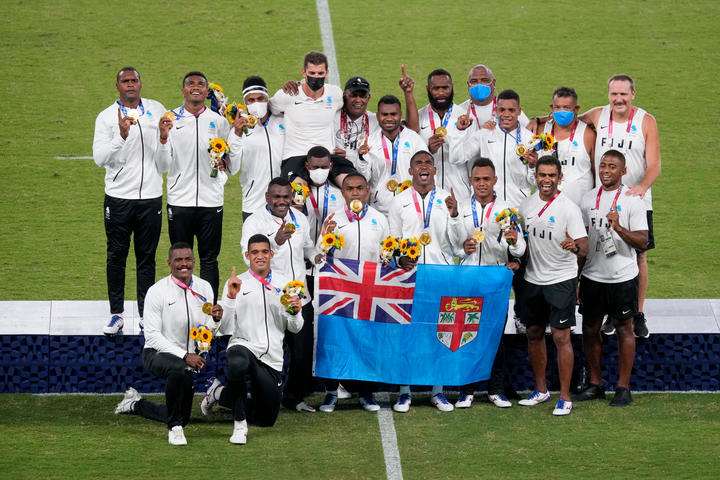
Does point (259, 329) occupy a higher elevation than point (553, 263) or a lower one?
lower

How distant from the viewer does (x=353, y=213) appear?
394 inches

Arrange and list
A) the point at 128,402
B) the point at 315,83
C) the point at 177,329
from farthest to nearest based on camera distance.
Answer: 1. the point at 315,83
2. the point at 128,402
3. the point at 177,329

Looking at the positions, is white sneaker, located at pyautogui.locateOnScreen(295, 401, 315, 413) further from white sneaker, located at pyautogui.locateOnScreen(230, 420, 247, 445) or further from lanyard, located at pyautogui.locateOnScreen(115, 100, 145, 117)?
lanyard, located at pyautogui.locateOnScreen(115, 100, 145, 117)

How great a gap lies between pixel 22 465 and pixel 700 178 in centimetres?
882

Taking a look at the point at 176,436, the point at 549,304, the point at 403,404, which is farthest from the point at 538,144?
the point at 176,436

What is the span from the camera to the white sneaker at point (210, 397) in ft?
32.2

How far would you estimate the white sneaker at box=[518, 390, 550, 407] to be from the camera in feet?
33.1

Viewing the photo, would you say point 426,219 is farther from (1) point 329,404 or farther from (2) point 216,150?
(2) point 216,150

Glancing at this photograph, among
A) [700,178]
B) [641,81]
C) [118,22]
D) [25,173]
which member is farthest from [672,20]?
[25,173]

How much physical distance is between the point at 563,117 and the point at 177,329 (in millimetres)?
3389

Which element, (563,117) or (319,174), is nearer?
(319,174)

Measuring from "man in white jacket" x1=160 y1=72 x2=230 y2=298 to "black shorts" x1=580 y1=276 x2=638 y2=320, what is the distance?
113 inches

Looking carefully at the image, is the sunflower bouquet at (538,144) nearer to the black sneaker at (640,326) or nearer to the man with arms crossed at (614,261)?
the man with arms crossed at (614,261)

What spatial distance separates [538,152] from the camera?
10336 millimetres
